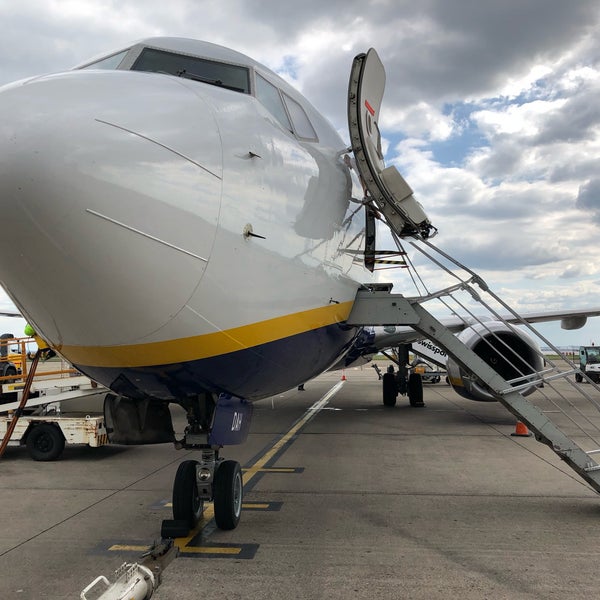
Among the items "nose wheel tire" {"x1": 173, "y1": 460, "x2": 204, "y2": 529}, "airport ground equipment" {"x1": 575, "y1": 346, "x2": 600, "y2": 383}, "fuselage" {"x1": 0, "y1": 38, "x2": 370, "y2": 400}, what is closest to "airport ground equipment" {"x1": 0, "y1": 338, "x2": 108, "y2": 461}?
"nose wheel tire" {"x1": 173, "y1": 460, "x2": 204, "y2": 529}

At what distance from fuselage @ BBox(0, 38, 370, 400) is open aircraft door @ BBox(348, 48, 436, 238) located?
31.8 inches

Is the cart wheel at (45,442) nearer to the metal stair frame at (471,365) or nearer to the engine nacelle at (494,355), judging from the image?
the metal stair frame at (471,365)

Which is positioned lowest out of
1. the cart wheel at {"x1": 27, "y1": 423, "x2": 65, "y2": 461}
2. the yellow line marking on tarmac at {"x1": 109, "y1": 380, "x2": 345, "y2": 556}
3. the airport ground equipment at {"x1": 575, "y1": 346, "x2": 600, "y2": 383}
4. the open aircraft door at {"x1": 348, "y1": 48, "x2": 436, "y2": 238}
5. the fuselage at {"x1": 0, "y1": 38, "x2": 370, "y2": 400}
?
the yellow line marking on tarmac at {"x1": 109, "y1": 380, "x2": 345, "y2": 556}

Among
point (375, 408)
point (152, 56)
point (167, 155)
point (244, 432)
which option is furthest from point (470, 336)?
point (167, 155)

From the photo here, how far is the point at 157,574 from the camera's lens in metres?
3.62

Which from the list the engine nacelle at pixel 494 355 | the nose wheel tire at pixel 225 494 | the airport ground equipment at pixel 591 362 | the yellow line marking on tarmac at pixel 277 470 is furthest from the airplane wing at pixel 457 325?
the airport ground equipment at pixel 591 362

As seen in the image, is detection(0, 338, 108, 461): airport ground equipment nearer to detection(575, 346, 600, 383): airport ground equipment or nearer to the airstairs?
the airstairs

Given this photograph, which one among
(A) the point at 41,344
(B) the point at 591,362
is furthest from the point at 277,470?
(B) the point at 591,362

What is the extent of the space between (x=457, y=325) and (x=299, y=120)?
10.4 m

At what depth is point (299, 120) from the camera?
5.10 m

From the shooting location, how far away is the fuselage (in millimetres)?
2842

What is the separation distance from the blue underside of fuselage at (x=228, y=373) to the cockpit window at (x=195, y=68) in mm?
2010

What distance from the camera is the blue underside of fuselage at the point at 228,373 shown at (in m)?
3.77

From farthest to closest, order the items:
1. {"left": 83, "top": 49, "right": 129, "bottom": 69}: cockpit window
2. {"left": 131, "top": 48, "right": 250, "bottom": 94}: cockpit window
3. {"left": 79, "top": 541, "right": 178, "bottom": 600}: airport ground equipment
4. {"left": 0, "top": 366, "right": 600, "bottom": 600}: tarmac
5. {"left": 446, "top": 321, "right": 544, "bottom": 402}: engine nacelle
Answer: {"left": 446, "top": 321, "right": 544, "bottom": 402}: engine nacelle
{"left": 83, "top": 49, "right": 129, "bottom": 69}: cockpit window
{"left": 131, "top": 48, "right": 250, "bottom": 94}: cockpit window
{"left": 0, "top": 366, "right": 600, "bottom": 600}: tarmac
{"left": 79, "top": 541, "right": 178, "bottom": 600}: airport ground equipment
